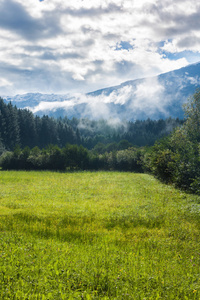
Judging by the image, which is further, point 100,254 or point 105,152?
point 105,152

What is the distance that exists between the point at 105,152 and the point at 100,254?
75.2 meters

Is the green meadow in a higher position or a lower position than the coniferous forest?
lower

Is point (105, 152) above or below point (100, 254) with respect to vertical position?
above

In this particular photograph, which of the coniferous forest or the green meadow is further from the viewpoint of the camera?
the coniferous forest

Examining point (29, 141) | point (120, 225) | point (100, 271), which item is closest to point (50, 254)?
point (100, 271)

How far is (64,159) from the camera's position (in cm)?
7469

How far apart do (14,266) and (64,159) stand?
67162 mm

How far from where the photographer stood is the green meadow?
7305 millimetres

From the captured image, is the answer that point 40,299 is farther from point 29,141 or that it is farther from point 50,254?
point 29,141

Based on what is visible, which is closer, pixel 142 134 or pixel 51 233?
pixel 51 233

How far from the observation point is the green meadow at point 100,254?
24.0ft

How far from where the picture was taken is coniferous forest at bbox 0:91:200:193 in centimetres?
3231

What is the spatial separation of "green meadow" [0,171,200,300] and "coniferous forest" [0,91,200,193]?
11394mm

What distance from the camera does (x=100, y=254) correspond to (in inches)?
395
